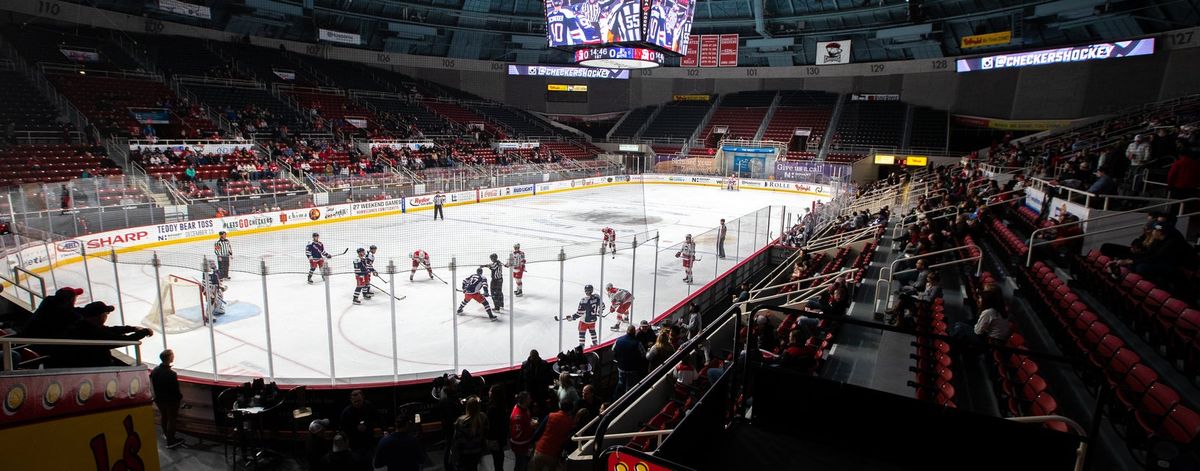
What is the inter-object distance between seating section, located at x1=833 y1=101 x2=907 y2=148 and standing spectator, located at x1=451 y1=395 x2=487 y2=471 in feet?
144

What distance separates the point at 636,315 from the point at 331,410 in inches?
248

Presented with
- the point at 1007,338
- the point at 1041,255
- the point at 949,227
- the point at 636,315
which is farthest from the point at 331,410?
the point at 949,227

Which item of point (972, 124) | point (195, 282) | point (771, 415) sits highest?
point (972, 124)

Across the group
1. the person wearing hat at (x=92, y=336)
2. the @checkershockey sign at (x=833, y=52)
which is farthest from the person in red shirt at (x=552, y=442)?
the @checkershockey sign at (x=833, y=52)

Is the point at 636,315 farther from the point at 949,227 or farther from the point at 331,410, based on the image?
the point at 949,227

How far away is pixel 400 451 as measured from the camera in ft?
18.9

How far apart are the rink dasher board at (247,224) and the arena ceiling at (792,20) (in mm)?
13269

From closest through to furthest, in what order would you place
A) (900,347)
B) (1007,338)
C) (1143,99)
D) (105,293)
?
(1007,338), (900,347), (105,293), (1143,99)

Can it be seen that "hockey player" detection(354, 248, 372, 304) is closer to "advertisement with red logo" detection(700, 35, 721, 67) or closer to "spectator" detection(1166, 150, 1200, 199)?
"spectator" detection(1166, 150, 1200, 199)

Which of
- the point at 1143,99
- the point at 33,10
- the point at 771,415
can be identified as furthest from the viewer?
the point at 1143,99

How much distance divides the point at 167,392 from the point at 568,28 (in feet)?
65.4

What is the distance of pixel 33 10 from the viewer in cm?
2934

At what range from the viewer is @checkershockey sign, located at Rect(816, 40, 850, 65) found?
1716 inches

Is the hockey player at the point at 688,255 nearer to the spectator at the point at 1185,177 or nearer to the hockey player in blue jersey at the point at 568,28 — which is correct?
the spectator at the point at 1185,177
